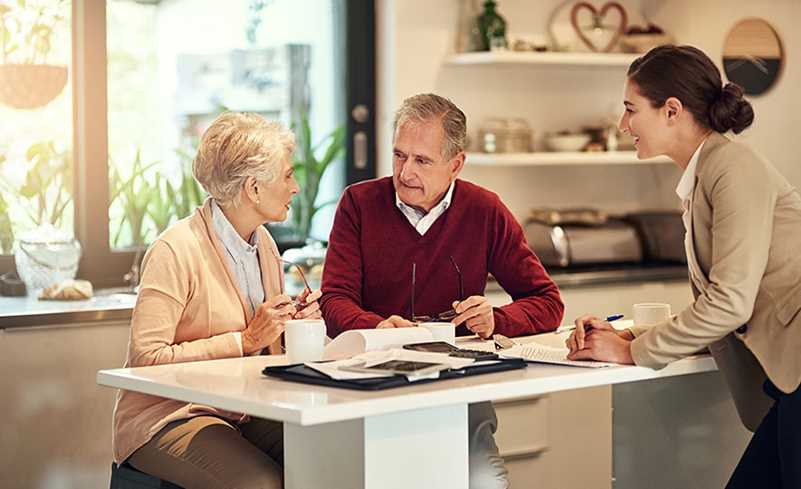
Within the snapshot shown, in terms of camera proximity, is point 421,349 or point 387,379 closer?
point 387,379

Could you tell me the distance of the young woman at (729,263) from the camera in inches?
100

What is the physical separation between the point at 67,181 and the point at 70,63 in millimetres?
391

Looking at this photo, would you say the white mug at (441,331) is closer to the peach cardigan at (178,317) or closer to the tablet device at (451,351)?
the tablet device at (451,351)

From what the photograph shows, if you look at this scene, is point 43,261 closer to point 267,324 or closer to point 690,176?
point 267,324

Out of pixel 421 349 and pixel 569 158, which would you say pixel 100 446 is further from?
pixel 569 158

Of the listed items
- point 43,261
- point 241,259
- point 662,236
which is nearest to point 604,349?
point 241,259

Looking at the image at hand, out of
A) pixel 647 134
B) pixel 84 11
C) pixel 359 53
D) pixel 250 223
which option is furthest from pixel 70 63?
pixel 647 134

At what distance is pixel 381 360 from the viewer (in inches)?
97.4

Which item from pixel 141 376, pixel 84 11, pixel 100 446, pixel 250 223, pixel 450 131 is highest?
pixel 84 11

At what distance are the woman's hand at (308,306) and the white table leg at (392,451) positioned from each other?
1.49 ft

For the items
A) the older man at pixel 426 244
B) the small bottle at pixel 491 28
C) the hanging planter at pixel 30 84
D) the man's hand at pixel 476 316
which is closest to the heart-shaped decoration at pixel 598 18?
the small bottle at pixel 491 28

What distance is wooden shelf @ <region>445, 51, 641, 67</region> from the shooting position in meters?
4.70

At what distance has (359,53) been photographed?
481cm

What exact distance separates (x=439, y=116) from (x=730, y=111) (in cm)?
80
